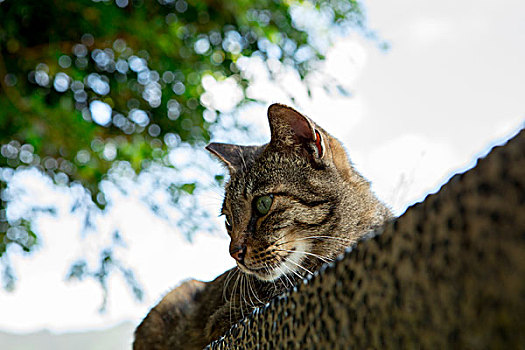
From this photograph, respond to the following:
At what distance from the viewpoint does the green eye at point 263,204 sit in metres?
0.76

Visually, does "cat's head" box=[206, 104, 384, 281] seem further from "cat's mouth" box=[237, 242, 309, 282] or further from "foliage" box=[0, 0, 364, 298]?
"foliage" box=[0, 0, 364, 298]

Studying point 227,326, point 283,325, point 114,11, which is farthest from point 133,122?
point 283,325

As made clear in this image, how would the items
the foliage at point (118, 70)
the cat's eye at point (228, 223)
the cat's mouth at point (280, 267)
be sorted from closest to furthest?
the cat's mouth at point (280, 267) < the cat's eye at point (228, 223) < the foliage at point (118, 70)

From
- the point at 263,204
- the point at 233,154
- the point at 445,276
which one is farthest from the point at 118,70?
the point at 445,276

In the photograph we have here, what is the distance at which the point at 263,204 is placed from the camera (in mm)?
771

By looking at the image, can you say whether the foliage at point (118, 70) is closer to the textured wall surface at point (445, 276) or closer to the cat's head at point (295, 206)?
the cat's head at point (295, 206)

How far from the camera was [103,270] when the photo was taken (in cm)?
174

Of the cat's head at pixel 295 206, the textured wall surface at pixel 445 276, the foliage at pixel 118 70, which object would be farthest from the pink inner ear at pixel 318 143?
the foliage at pixel 118 70

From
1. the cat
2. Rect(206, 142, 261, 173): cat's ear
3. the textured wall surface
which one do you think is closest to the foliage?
Rect(206, 142, 261, 173): cat's ear

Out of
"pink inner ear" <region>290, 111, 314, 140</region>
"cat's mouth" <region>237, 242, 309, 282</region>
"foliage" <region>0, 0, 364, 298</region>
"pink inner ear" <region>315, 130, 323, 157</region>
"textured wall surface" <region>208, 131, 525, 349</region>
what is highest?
"foliage" <region>0, 0, 364, 298</region>

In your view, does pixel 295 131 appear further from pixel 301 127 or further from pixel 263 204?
pixel 263 204

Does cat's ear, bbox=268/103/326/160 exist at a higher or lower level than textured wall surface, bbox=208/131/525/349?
higher

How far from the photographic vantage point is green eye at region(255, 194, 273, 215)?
760 millimetres

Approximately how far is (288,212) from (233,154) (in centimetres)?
28
